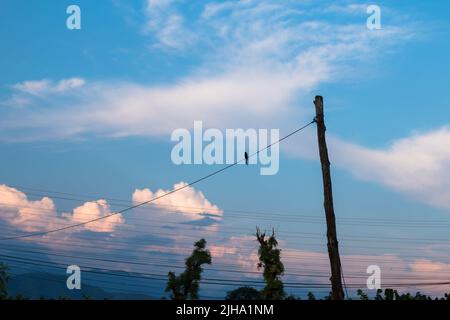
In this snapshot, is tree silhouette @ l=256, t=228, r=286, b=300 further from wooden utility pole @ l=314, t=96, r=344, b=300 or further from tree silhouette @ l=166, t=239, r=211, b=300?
wooden utility pole @ l=314, t=96, r=344, b=300

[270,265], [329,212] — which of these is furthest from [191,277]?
[329,212]

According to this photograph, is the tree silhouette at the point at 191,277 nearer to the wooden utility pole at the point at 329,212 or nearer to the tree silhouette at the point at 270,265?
the tree silhouette at the point at 270,265

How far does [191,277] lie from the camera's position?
66938 millimetres

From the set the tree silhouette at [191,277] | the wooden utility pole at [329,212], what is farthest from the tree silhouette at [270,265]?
the wooden utility pole at [329,212]

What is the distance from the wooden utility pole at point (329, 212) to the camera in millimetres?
19781

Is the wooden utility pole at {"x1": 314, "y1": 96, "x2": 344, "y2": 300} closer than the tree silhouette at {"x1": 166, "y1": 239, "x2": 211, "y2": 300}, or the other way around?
the wooden utility pole at {"x1": 314, "y1": 96, "x2": 344, "y2": 300}

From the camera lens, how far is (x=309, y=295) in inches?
1619

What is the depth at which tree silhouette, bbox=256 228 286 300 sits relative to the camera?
5347 cm

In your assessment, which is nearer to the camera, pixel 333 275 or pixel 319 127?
pixel 333 275

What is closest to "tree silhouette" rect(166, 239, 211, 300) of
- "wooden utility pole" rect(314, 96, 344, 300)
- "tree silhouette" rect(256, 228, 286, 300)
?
"tree silhouette" rect(256, 228, 286, 300)

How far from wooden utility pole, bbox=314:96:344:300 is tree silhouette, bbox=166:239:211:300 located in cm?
4585
